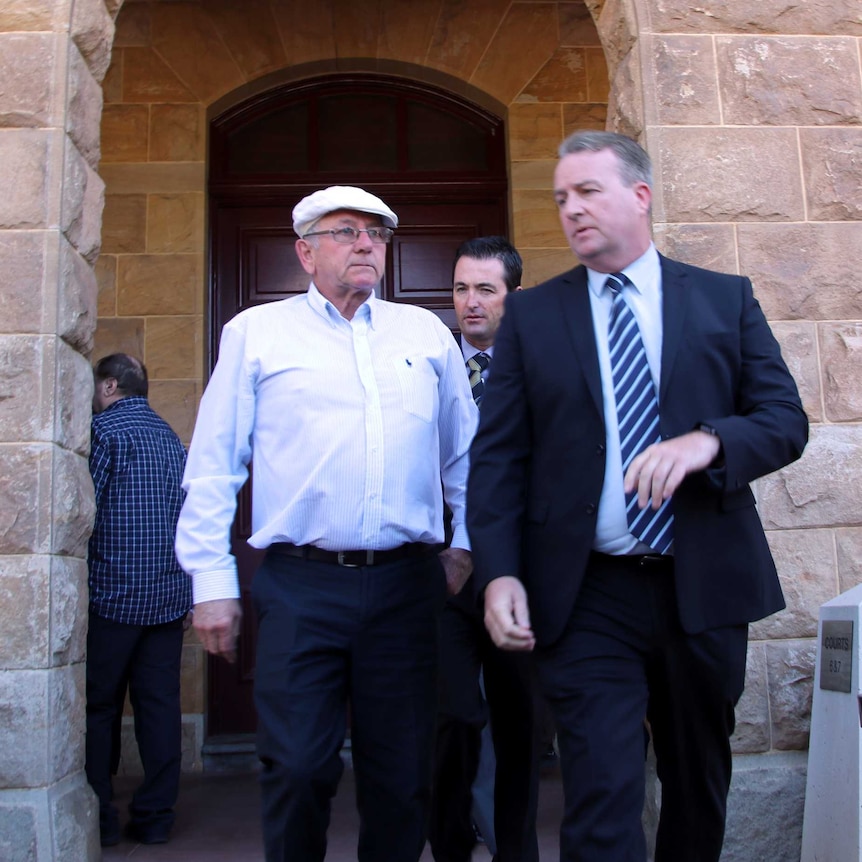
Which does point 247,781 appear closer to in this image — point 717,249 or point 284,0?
point 717,249

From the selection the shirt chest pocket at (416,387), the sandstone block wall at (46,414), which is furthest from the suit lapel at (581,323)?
the sandstone block wall at (46,414)

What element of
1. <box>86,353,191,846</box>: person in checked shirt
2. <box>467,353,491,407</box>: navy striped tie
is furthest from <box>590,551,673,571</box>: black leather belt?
<box>86,353,191,846</box>: person in checked shirt

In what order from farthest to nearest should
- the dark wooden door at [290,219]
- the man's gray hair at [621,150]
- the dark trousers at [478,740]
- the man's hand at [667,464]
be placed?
1. the dark wooden door at [290,219]
2. the dark trousers at [478,740]
3. the man's gray hair at [621,150]
4. the man's hand at [667,464]

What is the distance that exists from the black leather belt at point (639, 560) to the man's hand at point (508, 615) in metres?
0.20

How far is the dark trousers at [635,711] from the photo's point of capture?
2314mm

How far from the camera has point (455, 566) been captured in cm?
323

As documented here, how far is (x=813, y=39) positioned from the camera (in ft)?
14.5

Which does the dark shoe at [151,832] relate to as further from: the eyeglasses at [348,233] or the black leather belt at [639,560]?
the black leather belt at [639,560]

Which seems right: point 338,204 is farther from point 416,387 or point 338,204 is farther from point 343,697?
point 343,697

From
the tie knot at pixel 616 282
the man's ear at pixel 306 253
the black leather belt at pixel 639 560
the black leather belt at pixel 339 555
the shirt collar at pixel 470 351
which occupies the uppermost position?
the man's ear at pixel 306 253

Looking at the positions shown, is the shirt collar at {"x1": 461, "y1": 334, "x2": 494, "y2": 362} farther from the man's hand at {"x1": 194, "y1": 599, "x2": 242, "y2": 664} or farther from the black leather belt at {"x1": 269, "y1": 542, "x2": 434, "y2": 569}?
the man's hand at {"x1": 194, "y1": 599, "x2": 242, "y2": 664}

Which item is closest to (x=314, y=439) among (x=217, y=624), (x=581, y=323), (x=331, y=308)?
(x=331, y=308)

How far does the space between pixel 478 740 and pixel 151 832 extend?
1.92 m

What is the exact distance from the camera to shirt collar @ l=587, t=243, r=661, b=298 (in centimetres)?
263
